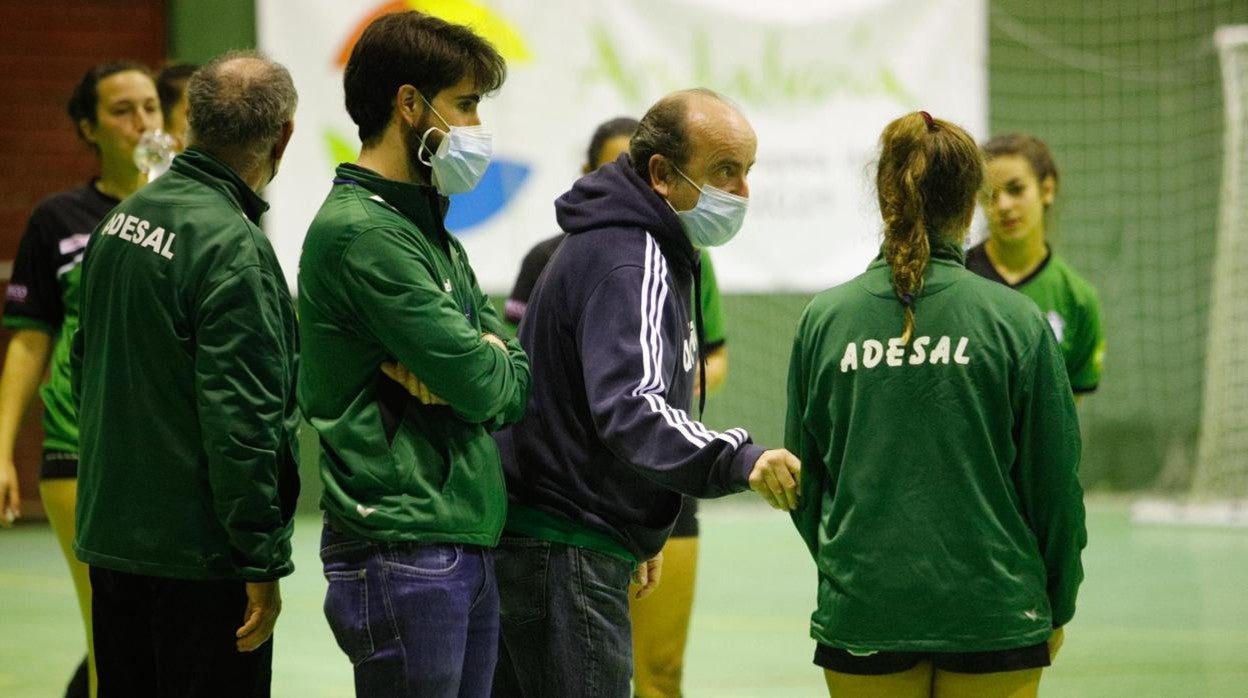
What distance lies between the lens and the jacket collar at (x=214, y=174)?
295 cm

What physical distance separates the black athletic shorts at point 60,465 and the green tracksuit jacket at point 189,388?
1.57 meters

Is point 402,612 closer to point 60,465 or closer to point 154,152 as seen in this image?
point 60,465

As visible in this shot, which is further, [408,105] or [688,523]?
[688,523]

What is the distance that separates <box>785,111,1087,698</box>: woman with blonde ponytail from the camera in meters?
2.69

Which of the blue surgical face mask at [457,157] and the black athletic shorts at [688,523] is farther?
the black athletic shorts at [688,523]

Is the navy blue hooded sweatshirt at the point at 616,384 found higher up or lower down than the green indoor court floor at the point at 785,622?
higher up

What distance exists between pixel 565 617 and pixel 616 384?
441mm

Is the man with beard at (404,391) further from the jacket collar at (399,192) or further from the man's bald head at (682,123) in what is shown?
the man's bald head at (682,123)

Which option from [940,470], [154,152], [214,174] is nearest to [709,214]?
[940,470]

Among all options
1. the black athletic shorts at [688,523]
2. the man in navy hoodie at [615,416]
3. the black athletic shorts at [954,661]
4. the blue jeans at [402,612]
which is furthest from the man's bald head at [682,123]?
the black athletic shorts at [688,523]

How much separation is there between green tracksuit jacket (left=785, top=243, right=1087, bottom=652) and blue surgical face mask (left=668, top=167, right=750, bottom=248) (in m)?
0.38

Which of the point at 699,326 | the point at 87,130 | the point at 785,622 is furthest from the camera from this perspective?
the point at 785,622

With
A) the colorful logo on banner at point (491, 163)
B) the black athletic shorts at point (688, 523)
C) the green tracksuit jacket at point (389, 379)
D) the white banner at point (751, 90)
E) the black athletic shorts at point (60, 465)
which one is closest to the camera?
the green tracksuit jacket at point (389, 379)

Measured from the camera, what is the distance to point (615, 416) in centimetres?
273
